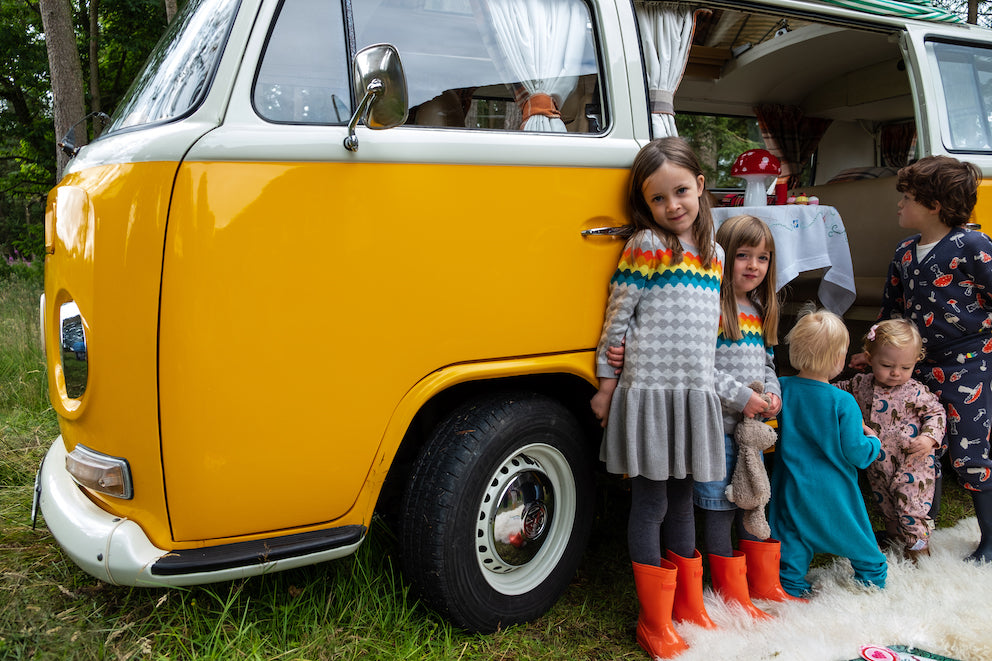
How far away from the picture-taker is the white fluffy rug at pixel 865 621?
2.39 m

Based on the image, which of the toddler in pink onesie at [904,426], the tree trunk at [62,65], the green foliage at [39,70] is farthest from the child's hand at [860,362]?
the green foliage at [39,70]

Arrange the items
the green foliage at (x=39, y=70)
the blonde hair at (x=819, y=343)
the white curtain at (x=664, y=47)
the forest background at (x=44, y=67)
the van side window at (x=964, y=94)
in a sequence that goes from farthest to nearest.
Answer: the green foliage at (x=39, y=70)
the forest background at (x=44, y=67)
the van side window at (x=964, y=94)
the white curtain at (x=664, y=47)
the blonde hair at (x=819, y=343)

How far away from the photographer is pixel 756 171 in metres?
3.71

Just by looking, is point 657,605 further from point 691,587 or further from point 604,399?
point 604,399

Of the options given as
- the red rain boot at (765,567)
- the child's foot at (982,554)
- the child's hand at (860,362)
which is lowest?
the child's foot at (982,554)

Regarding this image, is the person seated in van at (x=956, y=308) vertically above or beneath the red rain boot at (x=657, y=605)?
above

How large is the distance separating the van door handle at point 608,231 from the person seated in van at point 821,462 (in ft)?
2.75

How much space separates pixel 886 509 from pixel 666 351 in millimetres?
1515

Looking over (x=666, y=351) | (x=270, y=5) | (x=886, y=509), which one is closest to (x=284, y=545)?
(x=666, y=351)

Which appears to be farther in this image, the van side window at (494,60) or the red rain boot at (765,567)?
the red rain boot at (765,567)

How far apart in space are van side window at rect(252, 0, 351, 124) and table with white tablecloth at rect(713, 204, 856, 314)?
5.39 ft

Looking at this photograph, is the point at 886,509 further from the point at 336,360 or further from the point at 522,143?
the point at 336,360

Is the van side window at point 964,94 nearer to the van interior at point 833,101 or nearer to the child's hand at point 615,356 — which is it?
the van interior at point 833,101

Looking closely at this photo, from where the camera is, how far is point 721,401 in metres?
2.64
